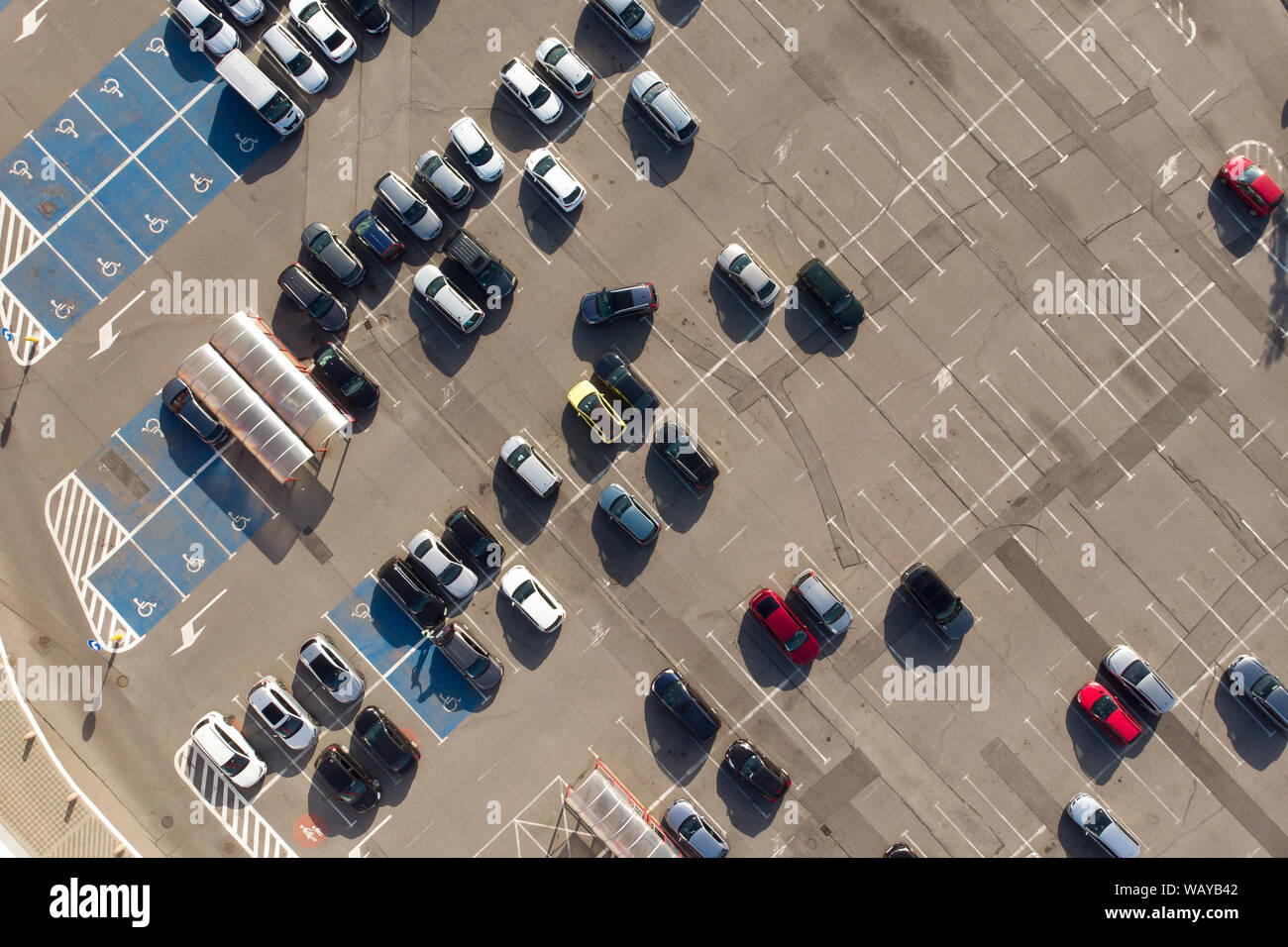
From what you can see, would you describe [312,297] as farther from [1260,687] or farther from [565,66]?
[1260,687]

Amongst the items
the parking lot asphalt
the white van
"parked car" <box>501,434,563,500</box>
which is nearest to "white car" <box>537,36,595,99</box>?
the parking lot asphalt

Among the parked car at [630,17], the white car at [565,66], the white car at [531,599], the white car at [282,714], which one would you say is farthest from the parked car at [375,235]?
the white car at [282,714]

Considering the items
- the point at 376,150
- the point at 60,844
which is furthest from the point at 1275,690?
the point at 60,844

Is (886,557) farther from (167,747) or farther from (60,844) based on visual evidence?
(60,844)

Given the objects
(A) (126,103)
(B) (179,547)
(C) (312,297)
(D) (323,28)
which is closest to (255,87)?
(D) (323,28)

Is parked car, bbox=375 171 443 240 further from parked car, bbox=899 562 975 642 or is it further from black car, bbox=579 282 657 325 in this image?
parked car, bbox=899 562 975 642
